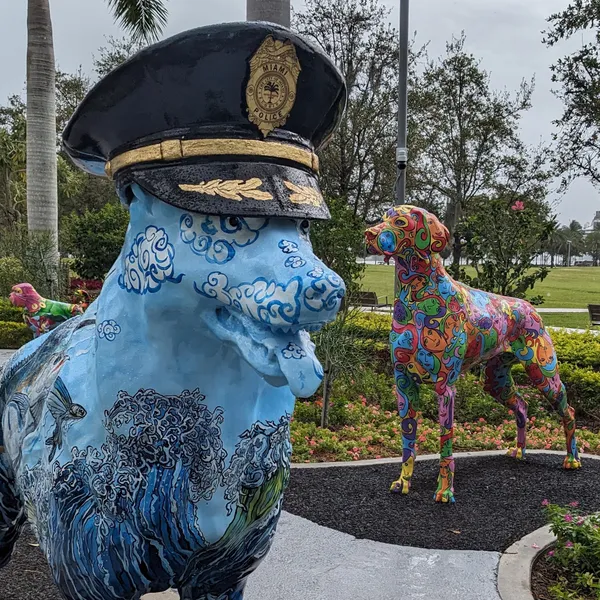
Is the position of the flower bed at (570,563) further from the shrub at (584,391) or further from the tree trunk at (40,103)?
the tree trunk at (40,103)

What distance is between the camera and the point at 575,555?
381 centimetres

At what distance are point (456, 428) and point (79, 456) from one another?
685cm

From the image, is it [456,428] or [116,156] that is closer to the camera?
[116,156]

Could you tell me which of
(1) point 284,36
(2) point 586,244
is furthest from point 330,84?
(2) point 586,244

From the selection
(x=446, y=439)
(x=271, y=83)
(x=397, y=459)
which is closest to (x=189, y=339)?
(x=271, y=83)

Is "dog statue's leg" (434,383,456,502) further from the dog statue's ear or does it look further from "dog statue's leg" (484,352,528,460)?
"dog statue's leg" (484,352,528,460)

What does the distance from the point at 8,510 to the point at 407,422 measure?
391cm

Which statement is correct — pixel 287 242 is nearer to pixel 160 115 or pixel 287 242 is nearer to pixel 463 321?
pixel 160 115

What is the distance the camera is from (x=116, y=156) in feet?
4.09

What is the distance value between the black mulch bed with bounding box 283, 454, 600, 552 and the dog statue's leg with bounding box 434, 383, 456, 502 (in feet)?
0.34

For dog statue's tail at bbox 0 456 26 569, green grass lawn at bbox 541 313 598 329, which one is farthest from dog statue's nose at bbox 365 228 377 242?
green grass lawn at bbox 541 313 598 329

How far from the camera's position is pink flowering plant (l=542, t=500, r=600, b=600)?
3.65 m

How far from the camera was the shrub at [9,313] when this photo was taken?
1396cm

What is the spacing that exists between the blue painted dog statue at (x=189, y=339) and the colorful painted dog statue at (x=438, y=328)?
3.43m
